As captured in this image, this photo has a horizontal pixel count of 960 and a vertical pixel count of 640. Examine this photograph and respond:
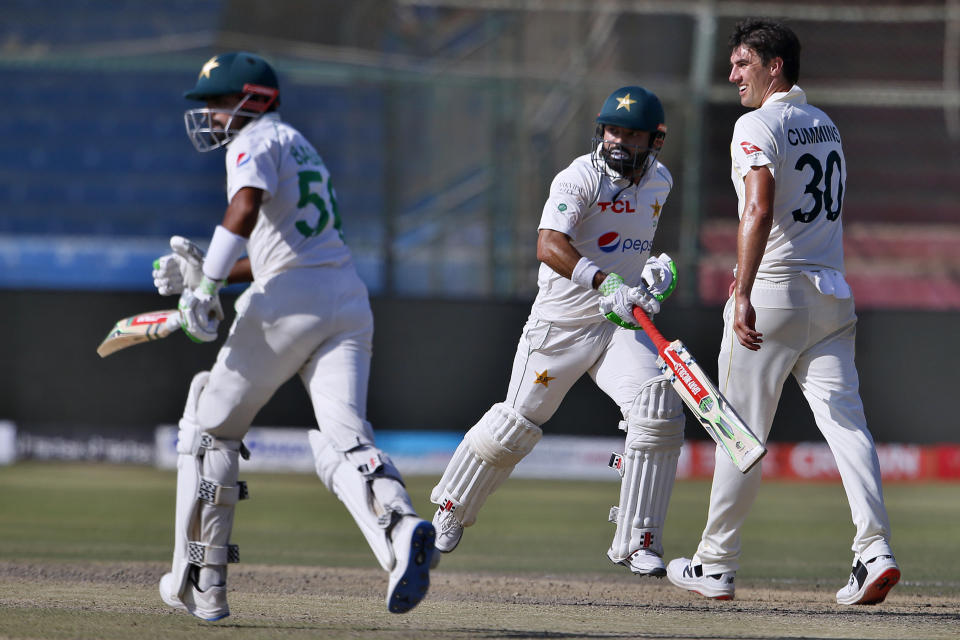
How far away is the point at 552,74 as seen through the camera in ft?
38.6

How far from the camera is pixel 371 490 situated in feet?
13.0

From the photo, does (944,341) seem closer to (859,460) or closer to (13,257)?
(859,460)

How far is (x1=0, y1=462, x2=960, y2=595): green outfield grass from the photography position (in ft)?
21.9

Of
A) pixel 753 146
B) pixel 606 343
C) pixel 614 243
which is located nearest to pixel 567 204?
pixel 614 243

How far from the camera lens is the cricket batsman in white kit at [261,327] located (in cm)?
400

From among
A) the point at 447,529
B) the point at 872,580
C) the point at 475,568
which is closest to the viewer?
the point at 872,580

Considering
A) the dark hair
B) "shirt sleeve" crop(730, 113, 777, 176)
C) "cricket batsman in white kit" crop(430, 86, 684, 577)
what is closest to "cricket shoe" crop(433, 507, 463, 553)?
"cricket batsman in white kit" crop(430, 86, 684, 577)

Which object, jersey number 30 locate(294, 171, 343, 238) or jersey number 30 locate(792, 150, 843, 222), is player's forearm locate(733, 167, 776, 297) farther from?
jersey number 30 locate(294, 171, 343, 238)

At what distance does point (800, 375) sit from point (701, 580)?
0.90 m

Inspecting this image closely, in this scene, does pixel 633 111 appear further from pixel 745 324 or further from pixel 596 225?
pixel 745 324

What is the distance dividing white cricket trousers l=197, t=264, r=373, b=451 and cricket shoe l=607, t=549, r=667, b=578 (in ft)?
4.14

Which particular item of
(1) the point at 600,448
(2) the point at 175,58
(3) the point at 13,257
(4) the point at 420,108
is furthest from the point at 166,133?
(1) the point at 600,448

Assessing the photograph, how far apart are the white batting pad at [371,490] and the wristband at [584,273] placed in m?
1.13

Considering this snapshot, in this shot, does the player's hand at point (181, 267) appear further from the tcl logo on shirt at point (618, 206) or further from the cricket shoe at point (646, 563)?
the cricket shoe at point (646, 563)
